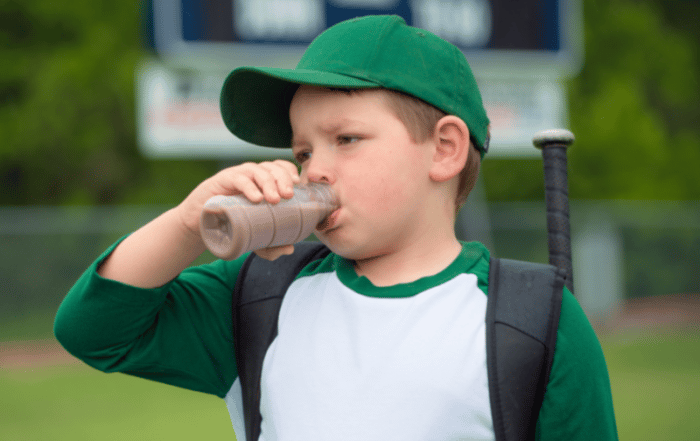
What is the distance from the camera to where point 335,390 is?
1339 mm

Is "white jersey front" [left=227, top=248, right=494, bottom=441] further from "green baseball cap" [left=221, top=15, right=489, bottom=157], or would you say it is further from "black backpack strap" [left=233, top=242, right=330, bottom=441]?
"green baseball cap" [left=221, top=15, right=489, bottom=157]

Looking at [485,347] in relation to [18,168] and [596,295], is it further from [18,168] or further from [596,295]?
[18,168]

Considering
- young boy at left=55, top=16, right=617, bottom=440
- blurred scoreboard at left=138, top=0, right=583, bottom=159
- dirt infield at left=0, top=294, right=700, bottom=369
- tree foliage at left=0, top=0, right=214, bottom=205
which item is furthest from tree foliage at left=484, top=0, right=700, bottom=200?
young boy at left=55, top=16, right=617, bottom=440

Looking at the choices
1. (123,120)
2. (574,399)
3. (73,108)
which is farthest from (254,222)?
(123,120)

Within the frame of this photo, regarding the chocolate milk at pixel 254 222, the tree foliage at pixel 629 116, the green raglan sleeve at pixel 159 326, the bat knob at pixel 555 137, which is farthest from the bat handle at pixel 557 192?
the tree foliage at pixel 629 116

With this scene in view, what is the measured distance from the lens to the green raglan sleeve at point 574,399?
1.28 m

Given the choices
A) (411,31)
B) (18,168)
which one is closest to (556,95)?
(411,31)

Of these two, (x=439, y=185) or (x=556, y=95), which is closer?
(x=439, y=185)

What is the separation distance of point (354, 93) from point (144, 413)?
15.7 feet

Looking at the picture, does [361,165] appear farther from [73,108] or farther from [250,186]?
[73,108]

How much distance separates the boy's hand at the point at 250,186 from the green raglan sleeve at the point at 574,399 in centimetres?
54

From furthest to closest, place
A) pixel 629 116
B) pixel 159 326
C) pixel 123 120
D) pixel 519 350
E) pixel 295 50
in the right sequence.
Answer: pixel 629 116, pixel 123 120, pixel 295 50, pixel 159 326, pixel 519 350

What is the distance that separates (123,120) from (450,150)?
1343 centimetres

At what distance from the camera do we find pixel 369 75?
1366mm
